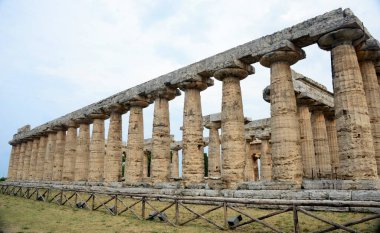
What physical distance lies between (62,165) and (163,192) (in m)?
17.4

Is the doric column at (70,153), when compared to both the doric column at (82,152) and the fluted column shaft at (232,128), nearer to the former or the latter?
the doric column at (82,152)

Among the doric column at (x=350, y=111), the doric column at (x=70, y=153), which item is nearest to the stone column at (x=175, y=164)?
the doric column at (x=70, y=153)

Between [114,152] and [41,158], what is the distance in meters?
16.0

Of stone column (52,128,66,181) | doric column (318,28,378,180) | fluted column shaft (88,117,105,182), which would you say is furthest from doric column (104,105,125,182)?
doric column (318,28,378,180)

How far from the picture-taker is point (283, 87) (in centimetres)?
1552

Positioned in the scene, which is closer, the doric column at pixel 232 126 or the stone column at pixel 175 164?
the doric column at pixel 232 126

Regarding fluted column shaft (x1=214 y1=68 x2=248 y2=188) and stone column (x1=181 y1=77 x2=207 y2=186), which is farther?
stone column (x1=181 y1=77 x2=207 y2=186)

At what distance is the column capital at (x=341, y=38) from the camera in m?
13.6

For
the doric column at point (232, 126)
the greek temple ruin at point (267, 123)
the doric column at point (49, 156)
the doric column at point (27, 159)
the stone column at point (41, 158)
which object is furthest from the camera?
the doric column at point (27, 159)

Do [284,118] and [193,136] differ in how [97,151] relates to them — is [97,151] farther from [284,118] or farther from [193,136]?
[284,118]

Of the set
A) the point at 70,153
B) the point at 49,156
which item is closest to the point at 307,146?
the point at 70,153

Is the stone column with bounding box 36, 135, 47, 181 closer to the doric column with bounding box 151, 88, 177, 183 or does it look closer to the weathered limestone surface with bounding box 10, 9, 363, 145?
the weathered limestone surface with bounding box 10, 9, 363, 145

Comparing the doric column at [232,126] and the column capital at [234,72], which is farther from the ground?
the column capital at [234,72]

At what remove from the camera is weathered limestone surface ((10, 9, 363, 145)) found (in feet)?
44.9
